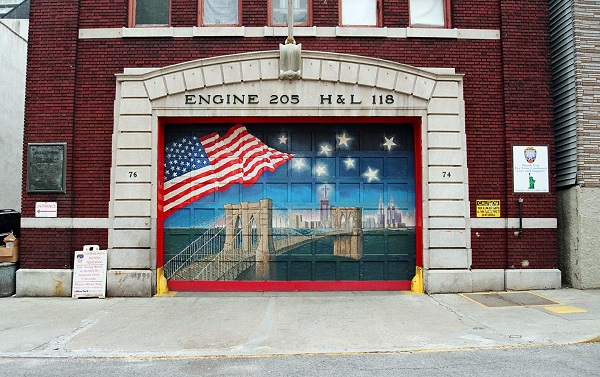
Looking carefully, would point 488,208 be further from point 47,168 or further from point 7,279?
point 7,279

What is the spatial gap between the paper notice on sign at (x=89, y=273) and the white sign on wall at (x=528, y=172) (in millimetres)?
8343

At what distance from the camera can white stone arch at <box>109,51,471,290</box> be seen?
9.96 meters

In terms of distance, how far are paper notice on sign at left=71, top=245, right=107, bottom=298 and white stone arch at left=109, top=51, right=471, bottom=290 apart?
438 millimetres

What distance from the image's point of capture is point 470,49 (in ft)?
34.1

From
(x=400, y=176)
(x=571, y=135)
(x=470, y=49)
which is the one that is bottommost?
(x=400, y=176)

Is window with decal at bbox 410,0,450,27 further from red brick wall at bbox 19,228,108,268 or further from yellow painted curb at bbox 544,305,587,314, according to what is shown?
red brick wall at bbox 19,228,108,268

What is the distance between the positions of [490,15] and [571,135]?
297cm

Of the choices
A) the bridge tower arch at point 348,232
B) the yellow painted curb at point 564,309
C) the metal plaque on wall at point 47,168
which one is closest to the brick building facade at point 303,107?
the metal plaque on wall at point 47,168

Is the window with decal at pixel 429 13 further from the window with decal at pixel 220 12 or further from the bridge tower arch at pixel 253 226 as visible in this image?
the bridge tower arch at pixel 253 226

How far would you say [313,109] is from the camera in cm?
1011

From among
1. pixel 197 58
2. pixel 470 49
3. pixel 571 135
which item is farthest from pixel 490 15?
pixel 197 58

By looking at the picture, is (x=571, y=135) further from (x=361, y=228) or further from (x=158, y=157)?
(x=158, y=157)

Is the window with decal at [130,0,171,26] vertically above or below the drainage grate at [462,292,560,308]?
above

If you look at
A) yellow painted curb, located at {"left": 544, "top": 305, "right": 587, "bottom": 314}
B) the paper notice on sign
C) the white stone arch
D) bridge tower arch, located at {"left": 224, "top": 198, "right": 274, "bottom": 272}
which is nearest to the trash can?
the paper notice on sign
